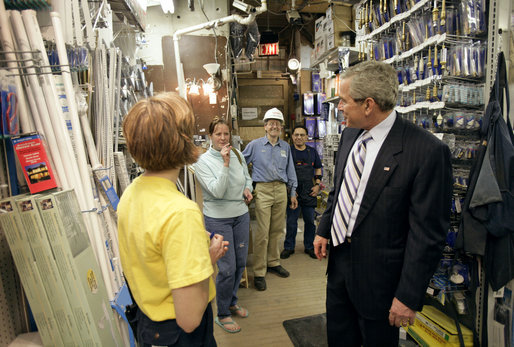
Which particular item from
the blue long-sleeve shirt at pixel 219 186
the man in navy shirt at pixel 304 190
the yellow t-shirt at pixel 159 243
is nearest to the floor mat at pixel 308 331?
the blue long-sleeve shirt at pixel 219 186

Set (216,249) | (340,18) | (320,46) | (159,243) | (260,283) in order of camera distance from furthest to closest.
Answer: (320,46), (340,18), (260,283), (216,249), (159,243)

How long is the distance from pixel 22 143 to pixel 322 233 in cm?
162

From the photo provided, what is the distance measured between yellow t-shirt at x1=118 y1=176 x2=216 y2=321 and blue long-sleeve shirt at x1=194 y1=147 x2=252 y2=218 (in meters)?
1.39

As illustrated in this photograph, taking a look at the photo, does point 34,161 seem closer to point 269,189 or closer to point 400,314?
point 400,314

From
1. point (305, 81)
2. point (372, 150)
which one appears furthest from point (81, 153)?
point (305, 81)

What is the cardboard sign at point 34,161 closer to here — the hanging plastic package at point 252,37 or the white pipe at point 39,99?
the white pipe at point 39,99

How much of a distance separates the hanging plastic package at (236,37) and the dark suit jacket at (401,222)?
383 cm

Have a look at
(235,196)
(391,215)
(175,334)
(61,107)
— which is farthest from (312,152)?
(175,334)

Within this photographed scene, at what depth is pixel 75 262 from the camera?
1.35 meters

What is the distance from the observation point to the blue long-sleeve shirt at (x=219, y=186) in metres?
2.34

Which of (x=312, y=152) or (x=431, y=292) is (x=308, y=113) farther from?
(x=431, y=292)

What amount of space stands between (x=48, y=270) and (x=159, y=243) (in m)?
0.85

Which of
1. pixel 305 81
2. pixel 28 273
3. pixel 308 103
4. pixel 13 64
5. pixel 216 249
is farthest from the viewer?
pixel 305 81

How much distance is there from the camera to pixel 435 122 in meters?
2.03
